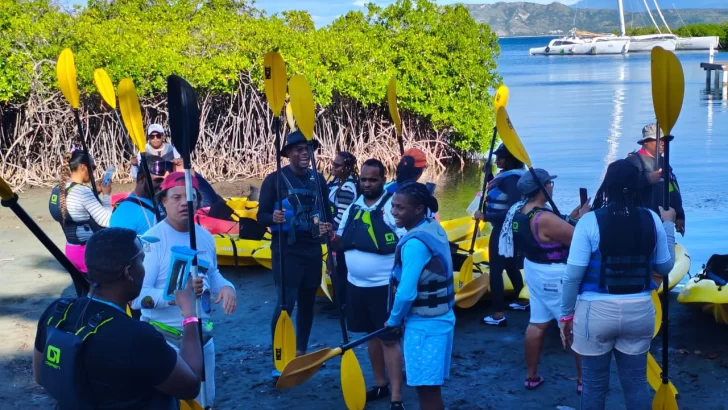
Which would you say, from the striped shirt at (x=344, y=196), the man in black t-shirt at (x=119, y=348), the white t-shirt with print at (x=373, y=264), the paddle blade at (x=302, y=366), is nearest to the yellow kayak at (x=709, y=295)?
the white t-shirt with print at (x=373, y=264)

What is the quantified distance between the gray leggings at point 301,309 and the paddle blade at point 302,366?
77cm

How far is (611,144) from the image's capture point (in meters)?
20.9

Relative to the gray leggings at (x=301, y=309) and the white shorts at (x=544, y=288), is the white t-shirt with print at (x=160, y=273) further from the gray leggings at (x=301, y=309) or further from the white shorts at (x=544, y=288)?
the white shorts at (x=544, y=288)

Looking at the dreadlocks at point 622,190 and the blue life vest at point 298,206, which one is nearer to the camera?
the dreadlocks at point 622,190

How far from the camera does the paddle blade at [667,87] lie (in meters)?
4.46

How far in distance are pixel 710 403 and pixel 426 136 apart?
37.6 ft

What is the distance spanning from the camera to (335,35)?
48.9ft

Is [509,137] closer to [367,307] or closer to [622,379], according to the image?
[367,307]

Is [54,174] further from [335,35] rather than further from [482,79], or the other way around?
[482,79]

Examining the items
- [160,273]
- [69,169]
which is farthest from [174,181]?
[69,169]

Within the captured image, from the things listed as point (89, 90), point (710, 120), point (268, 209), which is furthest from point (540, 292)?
point (710, 120)

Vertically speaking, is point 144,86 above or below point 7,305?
above

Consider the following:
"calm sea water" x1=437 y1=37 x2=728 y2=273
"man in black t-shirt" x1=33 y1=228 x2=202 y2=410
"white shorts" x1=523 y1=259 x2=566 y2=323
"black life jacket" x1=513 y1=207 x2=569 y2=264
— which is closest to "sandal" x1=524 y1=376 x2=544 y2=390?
"white shorts" x1=523 y1=259 x2=566 y2=323

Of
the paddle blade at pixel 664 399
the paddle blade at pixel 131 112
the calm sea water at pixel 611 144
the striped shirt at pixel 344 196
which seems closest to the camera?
the paddle blade at pixel 664 399
